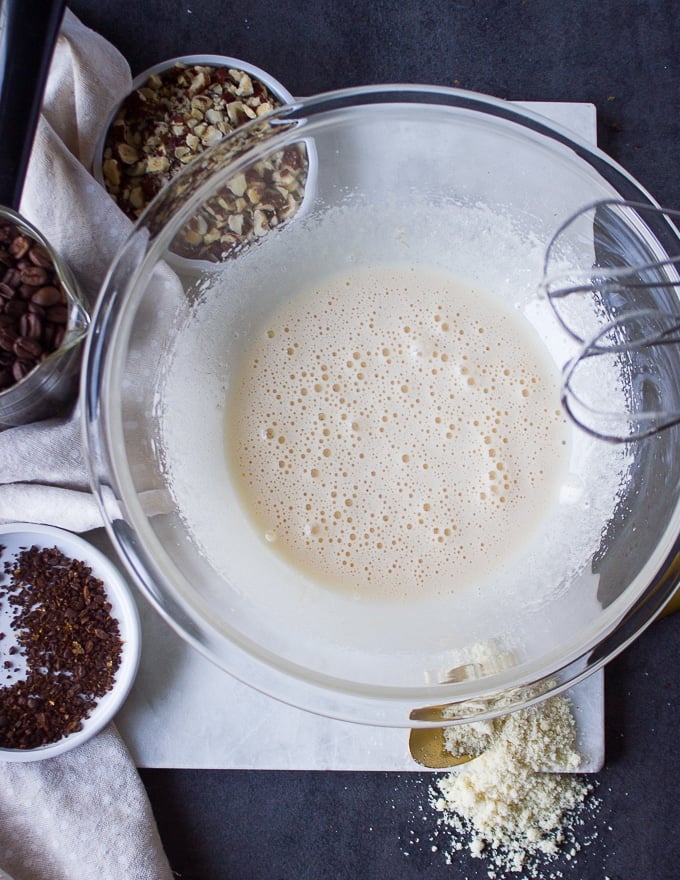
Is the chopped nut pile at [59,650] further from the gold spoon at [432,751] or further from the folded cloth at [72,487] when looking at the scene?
the gold spoon at [432,751]

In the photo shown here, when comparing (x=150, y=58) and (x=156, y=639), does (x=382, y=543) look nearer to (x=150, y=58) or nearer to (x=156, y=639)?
(x=156, y=639)

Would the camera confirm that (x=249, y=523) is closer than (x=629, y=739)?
Yes

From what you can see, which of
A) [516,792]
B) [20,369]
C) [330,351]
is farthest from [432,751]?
[20,369]

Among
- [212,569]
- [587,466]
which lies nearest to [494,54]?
[587,466]

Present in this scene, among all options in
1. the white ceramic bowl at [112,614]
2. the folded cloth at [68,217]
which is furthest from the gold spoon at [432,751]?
the folded cloth at [68,217]

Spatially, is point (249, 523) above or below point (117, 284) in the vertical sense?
below

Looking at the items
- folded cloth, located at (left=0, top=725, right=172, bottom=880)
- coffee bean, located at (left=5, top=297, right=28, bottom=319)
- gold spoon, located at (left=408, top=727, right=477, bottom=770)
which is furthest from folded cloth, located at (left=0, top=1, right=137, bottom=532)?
gold spoon, located at (left=408, top=727, right=477, bottom=770)

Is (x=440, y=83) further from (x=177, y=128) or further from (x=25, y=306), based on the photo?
(x=25, y=306)

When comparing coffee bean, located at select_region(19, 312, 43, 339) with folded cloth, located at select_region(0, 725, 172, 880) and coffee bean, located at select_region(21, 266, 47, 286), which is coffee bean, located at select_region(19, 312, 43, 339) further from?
folded cloth, located at select_region(0, 725, 172, 880)
